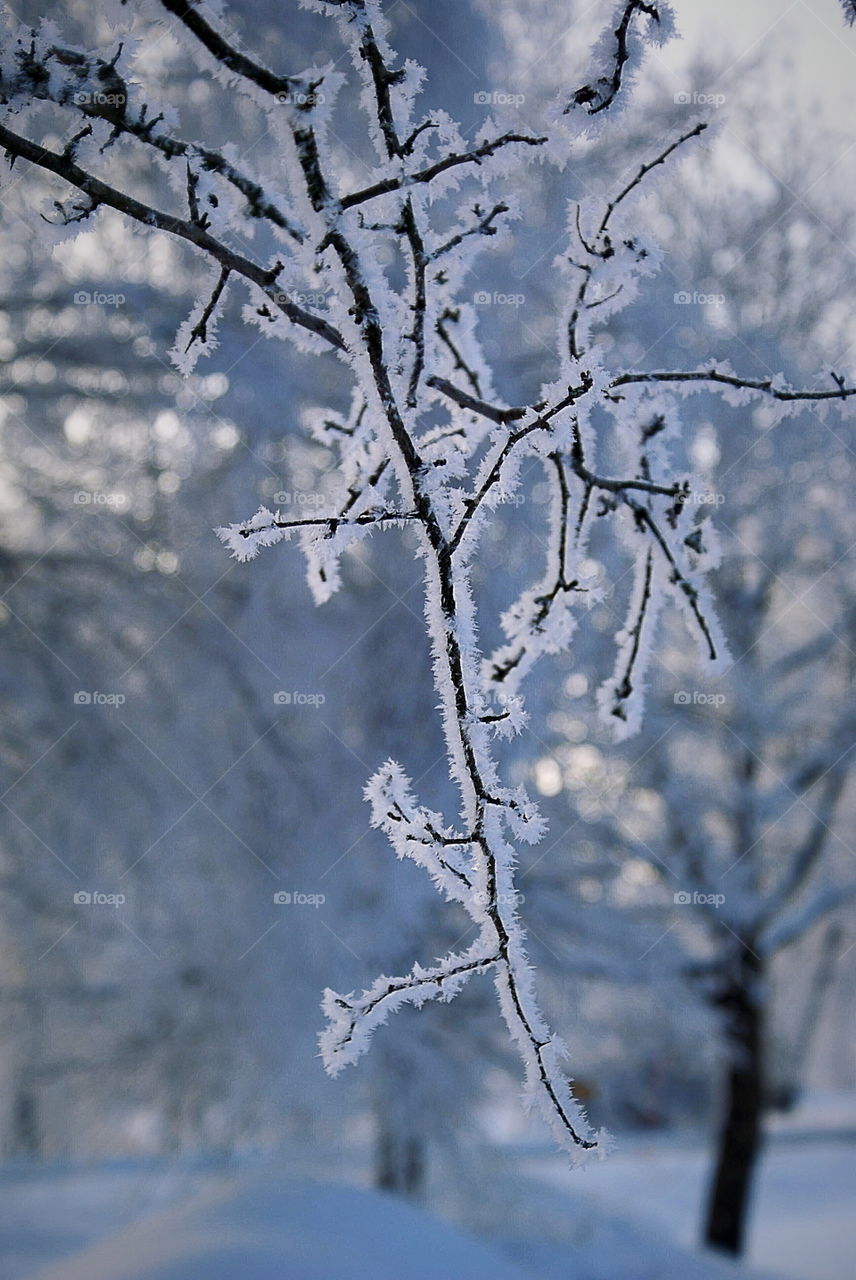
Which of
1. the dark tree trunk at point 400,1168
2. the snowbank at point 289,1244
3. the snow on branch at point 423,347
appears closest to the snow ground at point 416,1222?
the snowbank at point 289,1244

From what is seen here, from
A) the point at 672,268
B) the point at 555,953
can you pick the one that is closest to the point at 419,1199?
the point at 555,953

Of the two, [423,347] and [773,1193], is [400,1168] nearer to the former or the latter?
[773,1193]

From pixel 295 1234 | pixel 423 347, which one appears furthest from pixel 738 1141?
pixel 423 347

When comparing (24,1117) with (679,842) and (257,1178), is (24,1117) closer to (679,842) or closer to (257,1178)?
(257,1178)

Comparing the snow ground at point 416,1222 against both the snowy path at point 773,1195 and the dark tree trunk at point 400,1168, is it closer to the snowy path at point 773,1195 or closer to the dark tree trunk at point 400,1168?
the snowy path at point 773,1195

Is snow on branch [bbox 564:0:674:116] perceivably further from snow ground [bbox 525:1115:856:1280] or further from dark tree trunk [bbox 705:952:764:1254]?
snow ground [bbox 525:1115:856:1280]

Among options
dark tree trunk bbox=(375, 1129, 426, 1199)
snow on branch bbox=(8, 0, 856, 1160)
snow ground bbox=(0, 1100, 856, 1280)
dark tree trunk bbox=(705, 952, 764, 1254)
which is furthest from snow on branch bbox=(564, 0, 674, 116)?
dark tree trunk bbox=(705, 952, 764, 1254)
